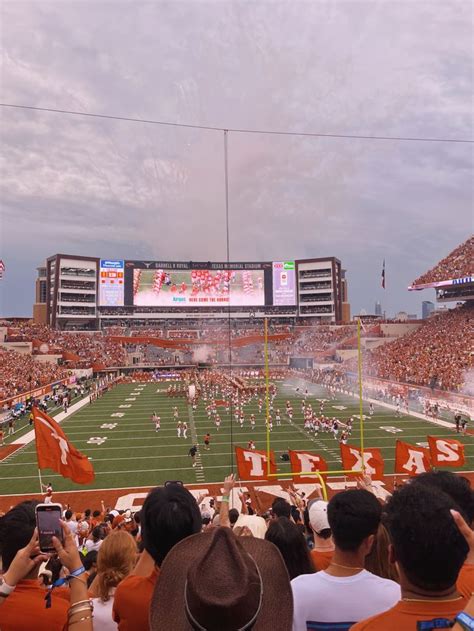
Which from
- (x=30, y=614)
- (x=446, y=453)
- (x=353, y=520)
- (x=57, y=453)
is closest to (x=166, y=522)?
(x=30, y=614)

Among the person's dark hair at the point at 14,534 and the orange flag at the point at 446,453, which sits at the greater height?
the person's dark hair at the point at 14,534

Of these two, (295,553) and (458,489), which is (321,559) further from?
(458,489)

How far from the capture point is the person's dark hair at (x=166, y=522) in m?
2.49

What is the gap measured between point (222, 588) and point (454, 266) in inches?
2155

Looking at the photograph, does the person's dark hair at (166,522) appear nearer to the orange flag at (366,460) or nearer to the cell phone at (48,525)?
the cell phone at (48,525)

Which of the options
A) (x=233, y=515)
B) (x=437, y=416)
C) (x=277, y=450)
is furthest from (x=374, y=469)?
(x=437, y=416)

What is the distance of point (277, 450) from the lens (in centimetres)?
1984

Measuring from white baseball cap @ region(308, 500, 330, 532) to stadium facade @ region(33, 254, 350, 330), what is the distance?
7392 centimetres

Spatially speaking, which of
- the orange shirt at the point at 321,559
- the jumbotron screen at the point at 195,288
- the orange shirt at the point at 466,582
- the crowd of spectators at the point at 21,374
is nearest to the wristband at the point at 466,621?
the orange shirt at the point at 466,582

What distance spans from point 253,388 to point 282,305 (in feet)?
149

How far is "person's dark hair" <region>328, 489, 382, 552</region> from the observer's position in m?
2.46

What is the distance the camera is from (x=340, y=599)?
2174 millimetres

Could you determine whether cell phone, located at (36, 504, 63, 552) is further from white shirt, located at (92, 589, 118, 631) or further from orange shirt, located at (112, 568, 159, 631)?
white shirt, located at (92, 589, 118, 631)

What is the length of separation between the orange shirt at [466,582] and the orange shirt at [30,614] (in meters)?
1.85
